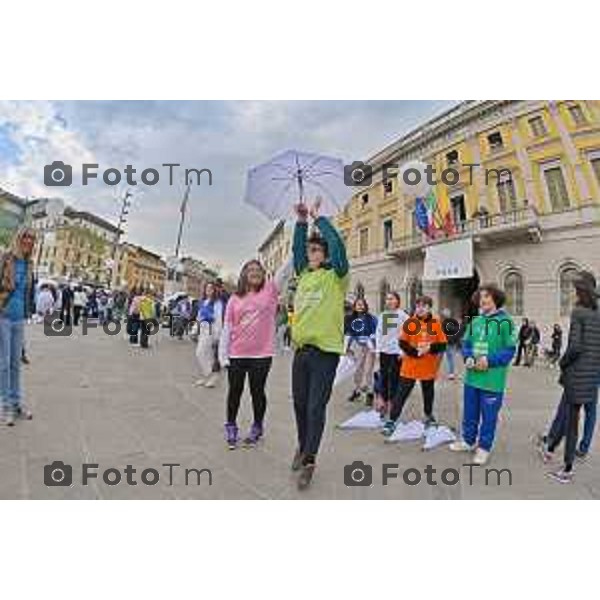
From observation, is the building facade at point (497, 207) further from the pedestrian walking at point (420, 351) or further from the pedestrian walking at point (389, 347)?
the pedestrian walking at point (420, 351)

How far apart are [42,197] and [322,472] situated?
2648 mm

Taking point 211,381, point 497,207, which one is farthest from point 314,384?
point 211,381

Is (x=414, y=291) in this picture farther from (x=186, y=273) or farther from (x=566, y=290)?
(x=186, y=273)

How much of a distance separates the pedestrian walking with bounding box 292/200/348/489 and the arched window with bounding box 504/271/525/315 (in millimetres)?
2547

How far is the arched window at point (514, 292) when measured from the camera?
4.76 metres

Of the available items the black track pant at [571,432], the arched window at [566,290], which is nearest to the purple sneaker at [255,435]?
the black track pant at [571,432]

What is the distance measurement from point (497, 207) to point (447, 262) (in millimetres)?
783

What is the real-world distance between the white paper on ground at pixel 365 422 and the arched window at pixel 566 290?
1.91 m

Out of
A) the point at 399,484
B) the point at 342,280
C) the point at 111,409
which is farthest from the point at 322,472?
the point at 111,409

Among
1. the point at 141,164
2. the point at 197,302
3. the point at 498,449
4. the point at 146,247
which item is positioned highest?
the point at 141,164

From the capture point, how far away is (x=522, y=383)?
602 cm

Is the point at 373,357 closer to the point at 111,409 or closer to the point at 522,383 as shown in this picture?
the point at 522,383

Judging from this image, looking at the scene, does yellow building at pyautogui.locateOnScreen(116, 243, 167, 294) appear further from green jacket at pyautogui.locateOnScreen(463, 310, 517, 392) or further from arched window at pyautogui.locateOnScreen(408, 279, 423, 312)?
green jacket at pyautogui.locateOnScreen(463, 310, 517, 392)

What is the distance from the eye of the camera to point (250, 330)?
3307 mm
